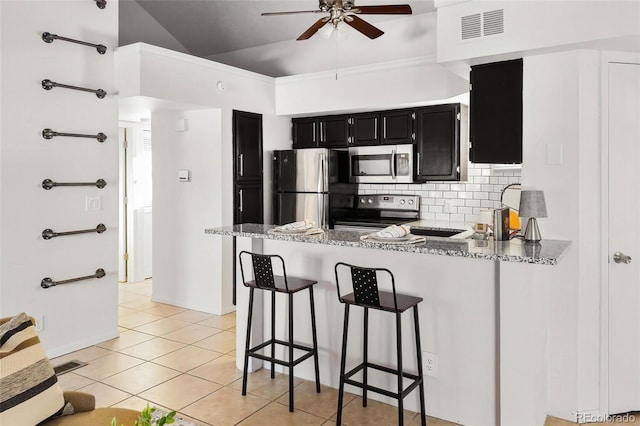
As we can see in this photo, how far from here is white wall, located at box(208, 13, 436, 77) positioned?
5.07m

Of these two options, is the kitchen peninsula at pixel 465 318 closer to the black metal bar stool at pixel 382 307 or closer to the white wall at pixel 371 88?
the black metal bar stool at pixel 382 307

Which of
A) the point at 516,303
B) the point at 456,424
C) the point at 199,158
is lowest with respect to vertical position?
the point at 456,424

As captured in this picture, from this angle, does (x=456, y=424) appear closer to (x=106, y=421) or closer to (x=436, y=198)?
(x=106, y=421)

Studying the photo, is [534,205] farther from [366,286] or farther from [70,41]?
[70,41]

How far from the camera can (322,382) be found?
3355mm

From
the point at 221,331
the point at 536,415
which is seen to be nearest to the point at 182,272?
the point at 221,331

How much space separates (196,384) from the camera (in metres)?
3.39

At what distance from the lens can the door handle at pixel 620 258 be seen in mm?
2928

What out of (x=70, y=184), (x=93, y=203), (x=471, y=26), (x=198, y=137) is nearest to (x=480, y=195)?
(x=471, y=26)

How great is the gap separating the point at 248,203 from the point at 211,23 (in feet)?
7.80

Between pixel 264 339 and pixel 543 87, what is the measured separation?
2637 millimetres

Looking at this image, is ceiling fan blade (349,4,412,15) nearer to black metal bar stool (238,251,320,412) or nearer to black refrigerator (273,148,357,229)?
black metal bar stool (238,251,320,412)

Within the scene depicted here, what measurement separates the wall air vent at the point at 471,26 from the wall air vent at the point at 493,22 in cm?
4

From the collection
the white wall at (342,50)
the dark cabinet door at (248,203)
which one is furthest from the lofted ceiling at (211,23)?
the dark cabinet door at (248,203)
